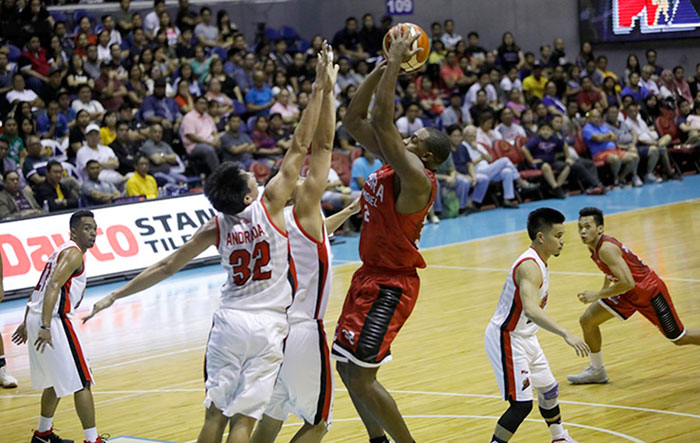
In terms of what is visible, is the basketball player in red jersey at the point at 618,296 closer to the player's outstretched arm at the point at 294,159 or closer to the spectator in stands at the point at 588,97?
the player's outstretched arm at the point at 294,159

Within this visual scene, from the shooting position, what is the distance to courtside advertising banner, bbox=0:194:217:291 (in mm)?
11823

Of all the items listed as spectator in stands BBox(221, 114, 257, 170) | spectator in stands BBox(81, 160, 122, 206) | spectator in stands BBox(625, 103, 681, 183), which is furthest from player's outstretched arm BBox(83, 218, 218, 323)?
spectator in stands BBox(625, 103, 681, 183)

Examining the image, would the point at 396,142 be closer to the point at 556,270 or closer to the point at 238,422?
the point at 238,422

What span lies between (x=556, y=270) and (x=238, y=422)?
7486mm

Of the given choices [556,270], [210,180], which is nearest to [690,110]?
[556,270]

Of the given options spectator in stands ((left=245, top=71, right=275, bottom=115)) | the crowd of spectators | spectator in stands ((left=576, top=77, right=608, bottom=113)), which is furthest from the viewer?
spectator in stands ((left=576, top=77, right=608, bottom=113))

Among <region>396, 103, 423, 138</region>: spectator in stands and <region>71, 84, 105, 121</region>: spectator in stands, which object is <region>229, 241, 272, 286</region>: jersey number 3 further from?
<region>396, 103, 423, 138</region>: spectator in stands

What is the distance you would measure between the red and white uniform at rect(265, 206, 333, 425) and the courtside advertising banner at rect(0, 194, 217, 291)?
757 centimetres

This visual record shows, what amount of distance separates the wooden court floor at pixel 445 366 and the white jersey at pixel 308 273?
140 centimetres

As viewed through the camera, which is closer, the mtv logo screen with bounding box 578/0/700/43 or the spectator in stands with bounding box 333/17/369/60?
the spectator in stands with bounding box 333/17/369/60

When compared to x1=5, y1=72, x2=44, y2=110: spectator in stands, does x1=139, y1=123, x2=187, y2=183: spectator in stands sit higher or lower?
lower

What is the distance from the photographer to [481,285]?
10.9 m

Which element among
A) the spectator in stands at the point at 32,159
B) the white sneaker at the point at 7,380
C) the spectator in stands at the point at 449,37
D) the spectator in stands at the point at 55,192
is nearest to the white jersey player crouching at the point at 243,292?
the white sneaker at the point at 7,380

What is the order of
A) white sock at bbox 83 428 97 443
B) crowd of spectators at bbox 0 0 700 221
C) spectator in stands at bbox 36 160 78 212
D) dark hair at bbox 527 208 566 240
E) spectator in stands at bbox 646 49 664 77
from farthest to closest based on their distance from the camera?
spectator in stands at bbox 646 49 664 77, crowd of spectators at bbox 0 0 700 221, spectator in stands at bbox 36 160 78 212, white sock at bbox 83 428 97 443, dark hair at bbox 527 208 566 240
